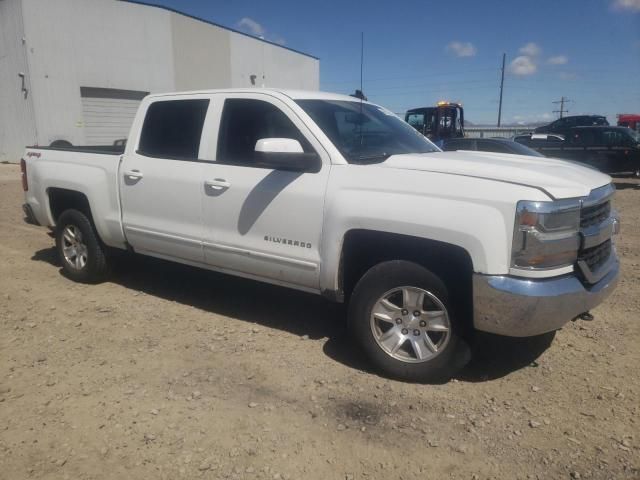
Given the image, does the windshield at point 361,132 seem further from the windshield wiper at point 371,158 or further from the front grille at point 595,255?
the front grille at point 595,255

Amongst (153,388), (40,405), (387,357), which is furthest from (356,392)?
(40,405)

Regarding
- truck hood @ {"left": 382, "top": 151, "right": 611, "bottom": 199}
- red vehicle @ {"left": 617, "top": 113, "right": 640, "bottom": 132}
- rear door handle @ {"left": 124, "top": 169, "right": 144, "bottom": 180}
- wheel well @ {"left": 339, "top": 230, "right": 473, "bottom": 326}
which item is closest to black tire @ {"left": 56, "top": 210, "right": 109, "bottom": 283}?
rear door handle @ {"left": 124, "top": 169, "right": 144, "bottom": 180}

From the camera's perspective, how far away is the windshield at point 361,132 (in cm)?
381

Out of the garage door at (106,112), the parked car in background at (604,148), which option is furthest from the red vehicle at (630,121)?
the garage door at (106,112)

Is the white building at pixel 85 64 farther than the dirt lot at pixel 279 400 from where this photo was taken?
Yes

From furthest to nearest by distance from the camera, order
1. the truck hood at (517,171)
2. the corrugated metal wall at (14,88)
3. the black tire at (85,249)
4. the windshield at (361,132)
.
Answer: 1. the corrugated metal wall at (14,88)
2. the black tire at (85,249)
3. the windshield at (361,132)
4. the truck hood at (517,171)

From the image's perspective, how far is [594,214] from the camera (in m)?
3.27

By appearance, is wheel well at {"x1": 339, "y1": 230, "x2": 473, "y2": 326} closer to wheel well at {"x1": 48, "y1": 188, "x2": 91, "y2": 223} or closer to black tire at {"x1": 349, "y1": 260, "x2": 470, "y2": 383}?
black tire at {"x1": 349, "y1": 260, "x2": 470, "y2": 383}

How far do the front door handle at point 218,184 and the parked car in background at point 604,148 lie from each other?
45.3 feet

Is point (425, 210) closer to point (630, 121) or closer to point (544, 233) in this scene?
point (544, 233)

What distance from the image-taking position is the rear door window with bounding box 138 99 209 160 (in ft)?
14.6

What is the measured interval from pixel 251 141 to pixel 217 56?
2638 centimetres

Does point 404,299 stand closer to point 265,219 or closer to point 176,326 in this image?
point 265,219

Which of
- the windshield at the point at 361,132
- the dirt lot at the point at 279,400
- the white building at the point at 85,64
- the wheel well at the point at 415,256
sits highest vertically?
the white building at the point at 85,64
